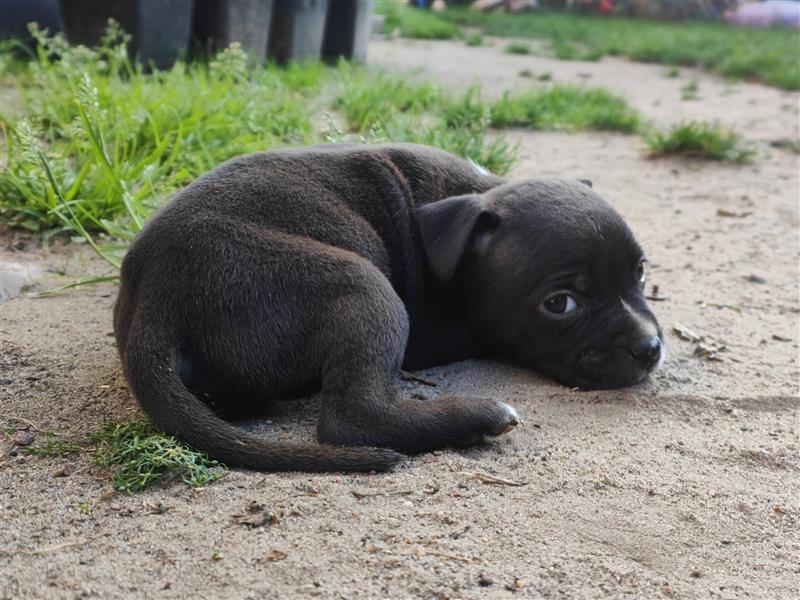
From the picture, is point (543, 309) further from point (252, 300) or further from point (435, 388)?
point (252, 300)

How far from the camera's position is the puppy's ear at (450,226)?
401 cm

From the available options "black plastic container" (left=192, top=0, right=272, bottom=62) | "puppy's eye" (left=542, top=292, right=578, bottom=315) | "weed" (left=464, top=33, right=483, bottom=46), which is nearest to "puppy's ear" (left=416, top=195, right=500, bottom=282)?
"puppy's eye" (left=542, top=292, right=578, bottom=315)

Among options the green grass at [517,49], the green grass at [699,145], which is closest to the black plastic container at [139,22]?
the green grass at [699,145]

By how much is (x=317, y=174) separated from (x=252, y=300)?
29.4 inches

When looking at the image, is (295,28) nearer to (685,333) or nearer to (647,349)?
(685,333)

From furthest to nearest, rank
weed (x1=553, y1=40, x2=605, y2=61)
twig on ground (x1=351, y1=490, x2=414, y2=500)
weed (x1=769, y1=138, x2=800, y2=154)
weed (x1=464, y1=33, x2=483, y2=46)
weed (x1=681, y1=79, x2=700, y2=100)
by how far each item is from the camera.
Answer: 1. weed (x1=464, y1=33, x2=483, y2=46)
2. weed (x1=553, y1=40, x2=605, y2=61)
3. weed (x1=681, y1=79, x2=700, y2=100)
4. weed (x1=769, y1=138, x2=800, y2=154)
5. twig on ground (x1=351, y1=490, x2=414, y2=500)

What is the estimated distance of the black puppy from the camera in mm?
3320

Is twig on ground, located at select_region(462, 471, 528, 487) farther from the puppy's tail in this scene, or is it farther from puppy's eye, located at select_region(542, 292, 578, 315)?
puppy's eye, located at select_region(542, 292, 578, 315)

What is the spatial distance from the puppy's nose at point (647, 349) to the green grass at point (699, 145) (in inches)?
179

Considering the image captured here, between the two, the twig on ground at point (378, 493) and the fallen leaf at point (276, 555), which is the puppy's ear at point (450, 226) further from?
the fallen leaf at point (276, 555)

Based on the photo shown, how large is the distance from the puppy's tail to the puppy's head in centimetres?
106

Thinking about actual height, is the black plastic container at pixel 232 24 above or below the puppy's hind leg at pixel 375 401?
above

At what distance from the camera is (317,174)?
13.1ft

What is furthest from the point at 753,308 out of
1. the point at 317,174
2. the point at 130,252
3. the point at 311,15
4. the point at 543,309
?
the point at 311,15
